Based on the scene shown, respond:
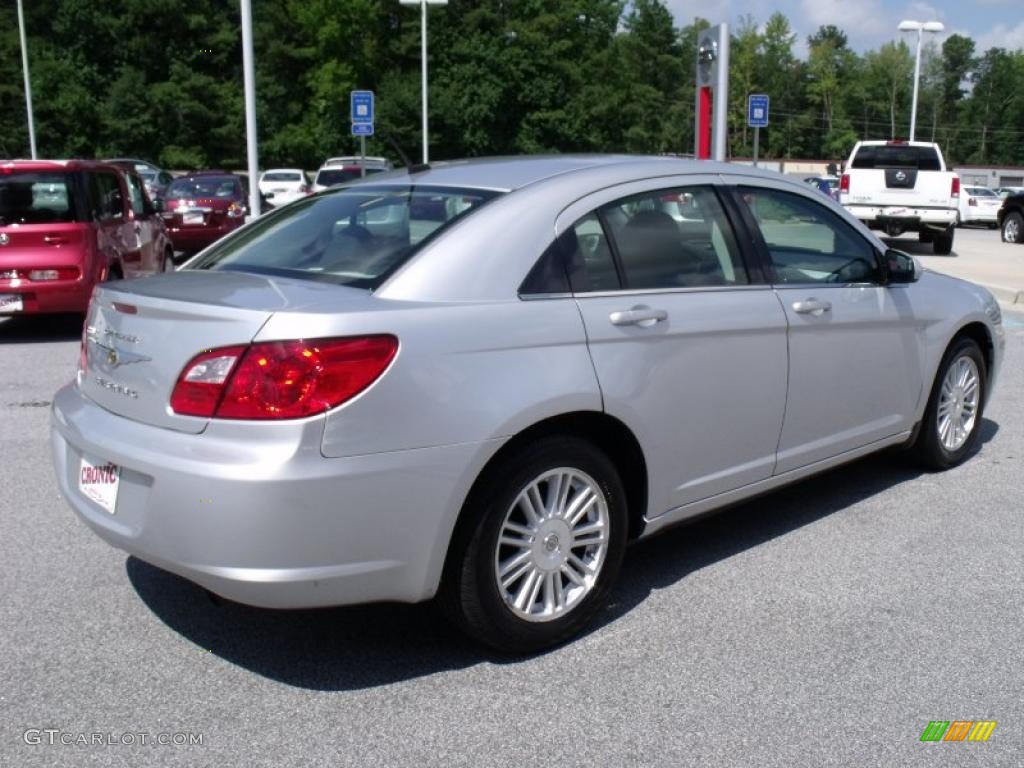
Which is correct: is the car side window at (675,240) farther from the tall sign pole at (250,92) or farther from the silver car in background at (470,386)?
Answer: the tall sign pole at (250,92)

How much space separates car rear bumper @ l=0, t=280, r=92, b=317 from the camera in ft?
32.2

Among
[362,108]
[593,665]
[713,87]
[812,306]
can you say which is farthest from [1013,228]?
[593,665]

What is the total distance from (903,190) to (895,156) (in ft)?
3.88

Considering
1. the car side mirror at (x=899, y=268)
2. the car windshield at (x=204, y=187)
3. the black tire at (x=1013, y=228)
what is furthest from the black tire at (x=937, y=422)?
the black tire at (x=1013, y=228)

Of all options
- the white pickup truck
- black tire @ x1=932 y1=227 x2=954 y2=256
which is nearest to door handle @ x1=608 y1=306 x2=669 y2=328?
the white pickup truck

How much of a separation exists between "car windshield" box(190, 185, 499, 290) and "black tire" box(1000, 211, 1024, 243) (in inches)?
901

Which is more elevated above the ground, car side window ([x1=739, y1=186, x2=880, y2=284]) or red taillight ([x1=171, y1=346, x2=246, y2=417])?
car side window ([x1=739, y1=186, x2=880, y2=284])

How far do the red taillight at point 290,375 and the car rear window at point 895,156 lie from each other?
18.8 metres

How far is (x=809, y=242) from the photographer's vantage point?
521cm

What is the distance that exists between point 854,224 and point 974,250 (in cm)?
1842

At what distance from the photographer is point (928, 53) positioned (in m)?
122

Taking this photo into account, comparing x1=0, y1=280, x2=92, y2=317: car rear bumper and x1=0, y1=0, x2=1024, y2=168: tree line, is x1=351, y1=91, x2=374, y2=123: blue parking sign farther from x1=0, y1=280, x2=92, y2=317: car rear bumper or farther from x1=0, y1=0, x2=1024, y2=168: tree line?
x1=0, y1=0, x2=1024, y2=168: tree line

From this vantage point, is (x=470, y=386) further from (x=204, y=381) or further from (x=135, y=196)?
(x=135, y=196)

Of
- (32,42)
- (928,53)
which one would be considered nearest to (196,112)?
(32,42)
